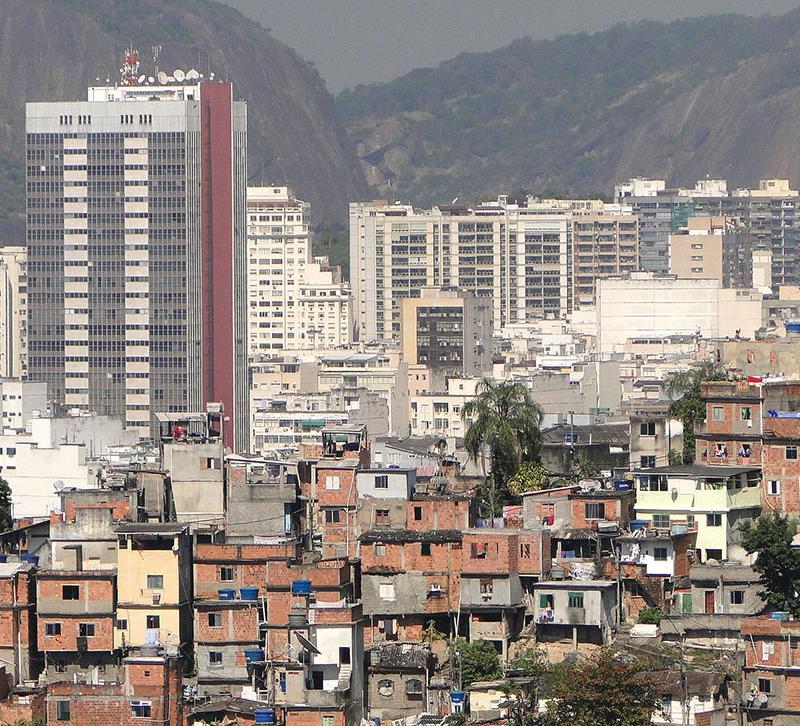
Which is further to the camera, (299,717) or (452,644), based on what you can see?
(452,644)

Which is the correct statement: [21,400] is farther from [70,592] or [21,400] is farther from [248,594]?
[248,594]

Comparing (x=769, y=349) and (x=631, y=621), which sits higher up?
(x=769, y=349)

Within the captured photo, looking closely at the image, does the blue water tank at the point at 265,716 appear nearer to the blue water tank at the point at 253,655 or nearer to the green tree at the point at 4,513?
the blue water tank at the point at 253,655

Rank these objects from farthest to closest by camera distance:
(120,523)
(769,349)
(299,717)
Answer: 1. (769,349)
2. (120,523)
3. (299,717)

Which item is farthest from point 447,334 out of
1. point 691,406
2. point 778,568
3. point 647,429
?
point 778,568

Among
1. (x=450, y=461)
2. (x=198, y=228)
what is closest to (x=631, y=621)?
(x=450, y=461)

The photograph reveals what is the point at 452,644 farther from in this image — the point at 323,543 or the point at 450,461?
the point at 450,461

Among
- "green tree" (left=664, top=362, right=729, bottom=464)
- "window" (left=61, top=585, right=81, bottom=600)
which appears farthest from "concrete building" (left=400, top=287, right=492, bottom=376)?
"window" (left=61, top=585, right=81, bottom=600)
